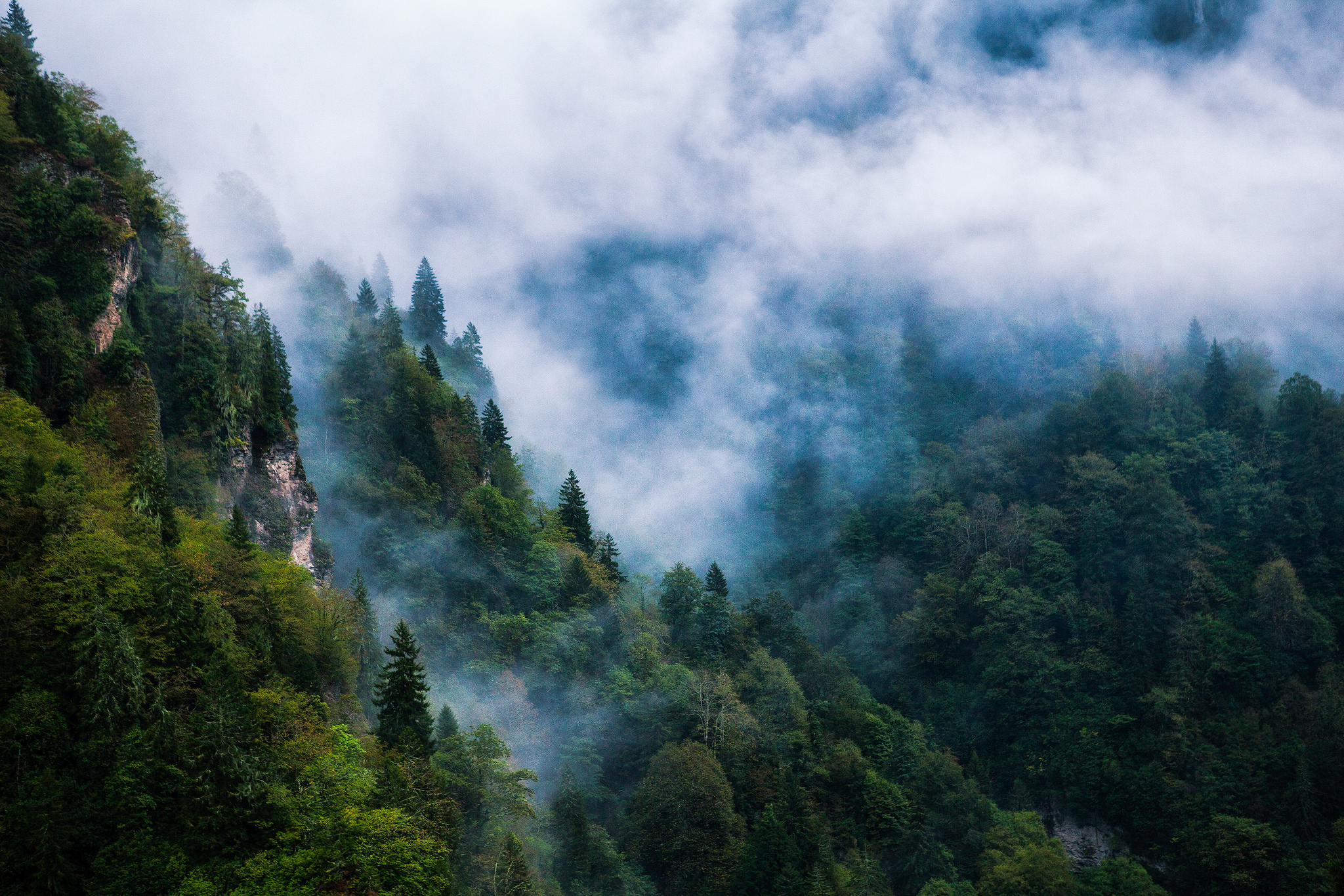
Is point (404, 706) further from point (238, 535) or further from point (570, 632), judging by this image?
point (570, 632)

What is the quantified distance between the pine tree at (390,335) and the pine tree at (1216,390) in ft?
350

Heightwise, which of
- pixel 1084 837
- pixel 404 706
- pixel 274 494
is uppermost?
pixel 274 494

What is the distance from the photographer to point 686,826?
72.7m

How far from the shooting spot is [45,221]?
46.5 m

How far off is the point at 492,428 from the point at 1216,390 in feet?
325

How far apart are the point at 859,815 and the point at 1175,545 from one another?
53.5m

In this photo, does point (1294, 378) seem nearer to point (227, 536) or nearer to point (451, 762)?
point (451, 762)

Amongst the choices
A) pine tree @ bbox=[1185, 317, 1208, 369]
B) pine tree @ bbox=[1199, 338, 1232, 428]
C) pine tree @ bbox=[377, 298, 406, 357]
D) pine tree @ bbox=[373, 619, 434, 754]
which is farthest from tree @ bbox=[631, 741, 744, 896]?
pine tree @ bbox=[1185, 317, 1208, 369]

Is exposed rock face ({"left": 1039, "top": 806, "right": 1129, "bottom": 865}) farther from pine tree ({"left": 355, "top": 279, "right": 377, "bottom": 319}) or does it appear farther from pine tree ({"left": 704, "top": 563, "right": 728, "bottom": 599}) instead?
pine tree ({"left": 355, "top": 279, "right": 377, "bottom": 319})

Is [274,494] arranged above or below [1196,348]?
below

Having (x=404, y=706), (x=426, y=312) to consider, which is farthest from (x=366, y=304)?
(x=404, y=706)

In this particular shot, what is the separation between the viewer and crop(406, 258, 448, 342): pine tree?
13012 centimetres

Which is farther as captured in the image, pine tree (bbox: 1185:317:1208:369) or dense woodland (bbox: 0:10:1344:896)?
pine tree (bbox: 1185:317:1208:369)

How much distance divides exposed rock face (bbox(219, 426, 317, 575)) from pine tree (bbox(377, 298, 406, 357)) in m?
37.4
